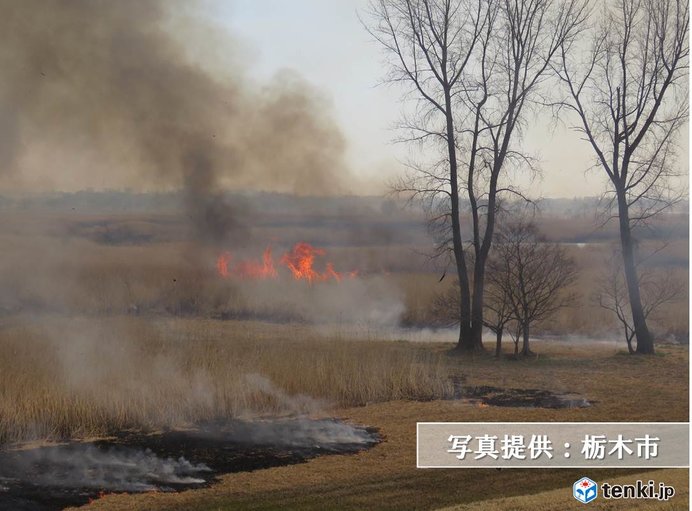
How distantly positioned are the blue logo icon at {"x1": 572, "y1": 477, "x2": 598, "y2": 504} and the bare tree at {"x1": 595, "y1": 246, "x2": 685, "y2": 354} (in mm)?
1481

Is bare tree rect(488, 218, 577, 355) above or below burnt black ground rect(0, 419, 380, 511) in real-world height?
above

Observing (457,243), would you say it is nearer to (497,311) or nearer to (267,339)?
(497,311)

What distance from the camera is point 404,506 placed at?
4164 mm

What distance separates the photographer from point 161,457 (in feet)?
15.0

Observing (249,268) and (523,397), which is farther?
(249,268)

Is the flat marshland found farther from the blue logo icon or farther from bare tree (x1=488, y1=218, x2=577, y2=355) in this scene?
the blue logo icon

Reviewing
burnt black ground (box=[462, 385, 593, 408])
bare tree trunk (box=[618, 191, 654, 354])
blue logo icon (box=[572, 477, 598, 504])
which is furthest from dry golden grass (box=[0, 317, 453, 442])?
bare tree trunk (box=[618, 191, 654, 354])

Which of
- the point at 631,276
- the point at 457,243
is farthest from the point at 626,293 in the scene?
the point at 457,243

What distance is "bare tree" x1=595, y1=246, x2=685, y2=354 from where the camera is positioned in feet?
17.3

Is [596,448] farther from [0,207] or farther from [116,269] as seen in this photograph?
[0,207]

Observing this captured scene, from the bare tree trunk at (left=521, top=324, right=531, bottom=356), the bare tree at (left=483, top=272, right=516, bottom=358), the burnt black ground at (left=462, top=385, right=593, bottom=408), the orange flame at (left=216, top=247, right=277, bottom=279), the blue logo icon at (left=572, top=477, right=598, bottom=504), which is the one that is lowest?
the blue logo icon at (left=572, top=477, right=598, bottom=504)

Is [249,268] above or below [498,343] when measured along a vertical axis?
above

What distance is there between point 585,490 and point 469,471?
2.16 feet

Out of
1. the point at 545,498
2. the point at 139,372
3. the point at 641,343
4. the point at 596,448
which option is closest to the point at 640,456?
the point at 596,448
